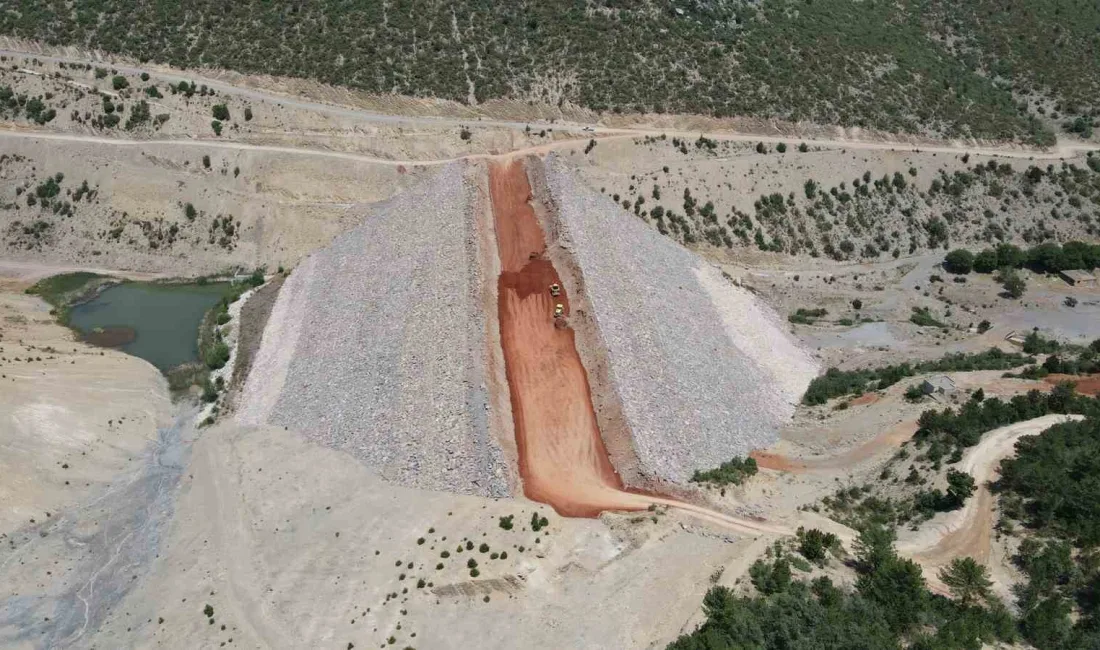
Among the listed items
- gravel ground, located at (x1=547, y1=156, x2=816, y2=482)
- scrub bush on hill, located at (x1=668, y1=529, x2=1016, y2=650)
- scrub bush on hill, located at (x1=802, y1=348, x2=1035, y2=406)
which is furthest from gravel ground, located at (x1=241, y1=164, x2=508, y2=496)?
scrub bush on hill, located at (x1=802, y1=348, x2=1035, y2=406)

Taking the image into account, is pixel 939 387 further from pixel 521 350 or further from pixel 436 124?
pixel 436 124

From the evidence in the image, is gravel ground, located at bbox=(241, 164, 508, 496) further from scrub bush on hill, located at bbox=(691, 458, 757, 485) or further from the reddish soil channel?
scrub bush on hill, located at bbox=(691, 458, 757, 485)

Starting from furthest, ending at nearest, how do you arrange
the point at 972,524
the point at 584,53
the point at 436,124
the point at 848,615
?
the point at 584,53 → the point at 436,124 → the point at 972,524 → the point at 848,615

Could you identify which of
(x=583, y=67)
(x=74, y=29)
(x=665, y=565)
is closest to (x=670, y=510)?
(x=665, y=565)

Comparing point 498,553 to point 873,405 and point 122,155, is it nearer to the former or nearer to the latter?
point 873,405

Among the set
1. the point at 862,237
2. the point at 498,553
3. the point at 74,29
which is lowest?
the point at 498,553

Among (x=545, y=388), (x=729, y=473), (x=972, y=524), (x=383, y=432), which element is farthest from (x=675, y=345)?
(x=972, y=524)

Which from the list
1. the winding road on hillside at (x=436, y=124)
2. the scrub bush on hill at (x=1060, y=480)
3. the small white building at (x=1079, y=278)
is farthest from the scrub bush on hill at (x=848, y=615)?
the small white building at (x=1079, y=278)
